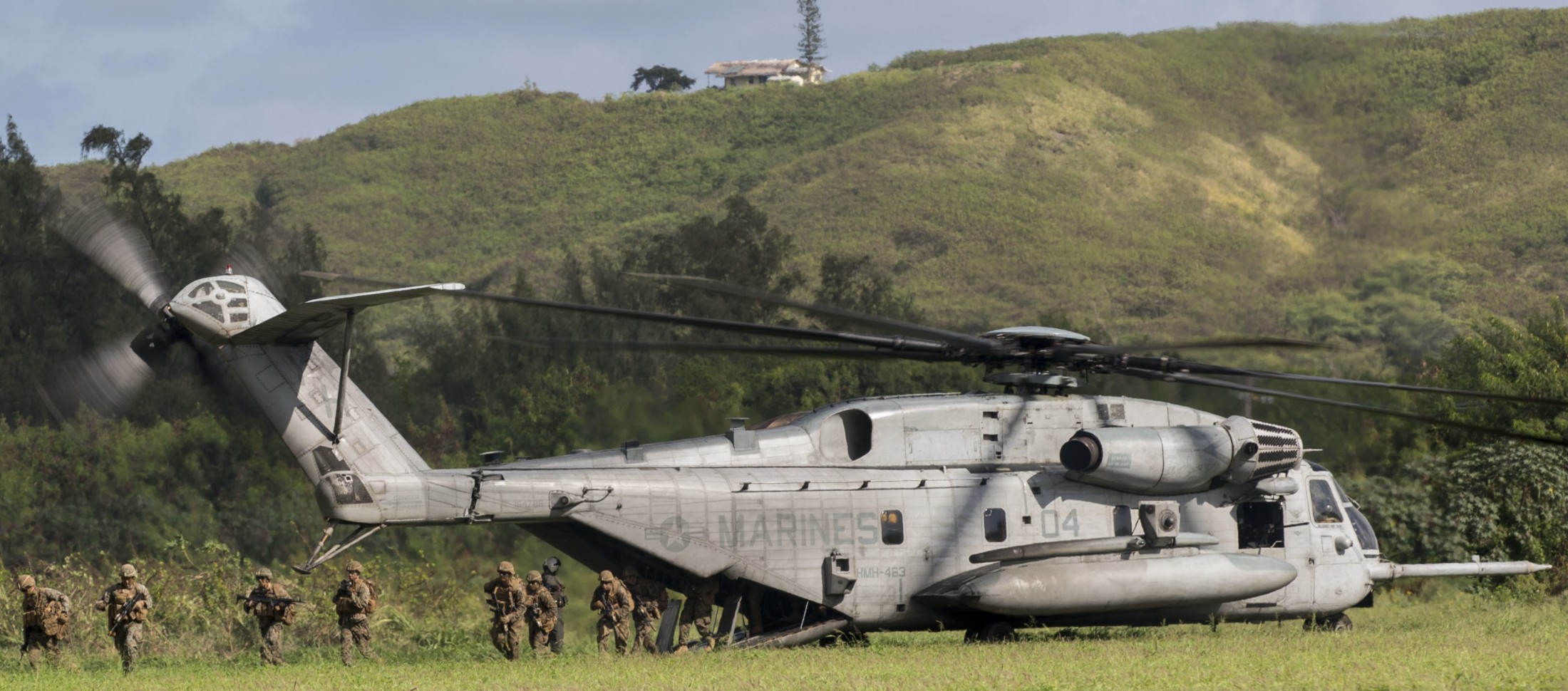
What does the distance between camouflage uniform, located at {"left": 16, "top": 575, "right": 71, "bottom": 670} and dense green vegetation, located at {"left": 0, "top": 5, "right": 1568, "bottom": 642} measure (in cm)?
249

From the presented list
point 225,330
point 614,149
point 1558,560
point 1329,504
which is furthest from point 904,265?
point 225,330

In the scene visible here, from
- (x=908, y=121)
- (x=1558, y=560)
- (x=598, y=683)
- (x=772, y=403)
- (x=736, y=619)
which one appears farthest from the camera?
(x=908, y=121)

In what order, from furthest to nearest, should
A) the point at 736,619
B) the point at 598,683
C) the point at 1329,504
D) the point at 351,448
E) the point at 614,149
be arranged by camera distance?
1. the point at 614,149
2. the point at 1329,504
3. the point at 736,619
4. the point at 351,448
5. the point at 598,683

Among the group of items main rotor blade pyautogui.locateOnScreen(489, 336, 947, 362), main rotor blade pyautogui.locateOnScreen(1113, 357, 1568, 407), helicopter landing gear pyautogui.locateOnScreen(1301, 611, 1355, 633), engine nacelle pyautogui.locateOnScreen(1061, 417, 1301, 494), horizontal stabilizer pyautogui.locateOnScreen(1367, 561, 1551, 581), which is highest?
main rotor blade pyautogui.locateOnScreen(489, 336, 947, 362)

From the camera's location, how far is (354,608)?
16125mm

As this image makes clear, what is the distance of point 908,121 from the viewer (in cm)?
9500

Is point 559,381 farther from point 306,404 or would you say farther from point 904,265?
point 904,265

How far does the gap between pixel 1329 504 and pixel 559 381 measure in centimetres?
2303

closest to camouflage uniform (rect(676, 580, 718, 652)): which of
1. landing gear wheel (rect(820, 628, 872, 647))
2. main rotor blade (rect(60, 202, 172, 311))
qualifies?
landing gear wheel (rect(820, 628, 872, 647))

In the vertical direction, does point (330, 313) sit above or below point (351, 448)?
above

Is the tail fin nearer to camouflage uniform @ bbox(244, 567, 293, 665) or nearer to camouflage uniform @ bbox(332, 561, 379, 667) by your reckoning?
camouflage uniform @ bbox(332, 561, 379, 667)

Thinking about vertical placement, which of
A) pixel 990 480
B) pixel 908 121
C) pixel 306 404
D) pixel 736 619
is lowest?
pixel 736 619

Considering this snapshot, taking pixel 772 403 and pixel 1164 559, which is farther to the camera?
pixel 772 403

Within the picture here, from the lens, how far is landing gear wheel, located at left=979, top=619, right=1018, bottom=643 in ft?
57.8
